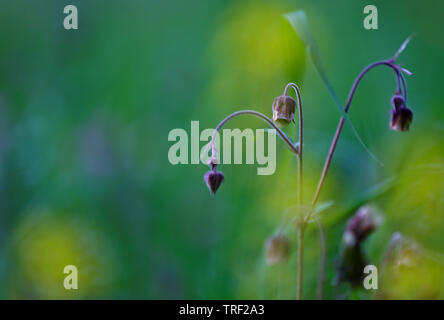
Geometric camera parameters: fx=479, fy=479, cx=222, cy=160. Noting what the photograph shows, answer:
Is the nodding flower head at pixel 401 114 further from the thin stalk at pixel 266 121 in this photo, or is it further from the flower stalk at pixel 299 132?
the thin stalk at pixel 266 121

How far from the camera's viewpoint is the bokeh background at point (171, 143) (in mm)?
1408

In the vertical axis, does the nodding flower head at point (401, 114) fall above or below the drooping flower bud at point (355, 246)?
above

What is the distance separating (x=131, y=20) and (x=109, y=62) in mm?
305

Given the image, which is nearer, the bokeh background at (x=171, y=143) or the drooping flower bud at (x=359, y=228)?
the drooping flower bud at (x=359, y=228)

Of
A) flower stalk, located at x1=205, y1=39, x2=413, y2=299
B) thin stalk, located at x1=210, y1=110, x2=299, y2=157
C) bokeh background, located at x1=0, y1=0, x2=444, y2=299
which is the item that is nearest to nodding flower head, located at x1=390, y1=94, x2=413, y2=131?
flower stalk, located at x1=205, y1=39, x2=413, y2=299

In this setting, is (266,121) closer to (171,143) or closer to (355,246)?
(355,246)

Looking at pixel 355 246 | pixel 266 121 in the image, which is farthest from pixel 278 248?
pixel 266 121

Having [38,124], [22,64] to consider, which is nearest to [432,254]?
[38,124]

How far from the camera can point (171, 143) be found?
204cm

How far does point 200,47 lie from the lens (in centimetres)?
245

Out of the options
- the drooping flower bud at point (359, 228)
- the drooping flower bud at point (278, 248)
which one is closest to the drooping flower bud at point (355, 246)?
the drooping flower bud at point (359, 228)

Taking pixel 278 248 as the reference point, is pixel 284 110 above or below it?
above

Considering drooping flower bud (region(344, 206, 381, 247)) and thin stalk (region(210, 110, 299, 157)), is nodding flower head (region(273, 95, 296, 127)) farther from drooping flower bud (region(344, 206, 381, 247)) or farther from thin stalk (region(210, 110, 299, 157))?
drooping flower bud (region(344, 206, 381, 247))
